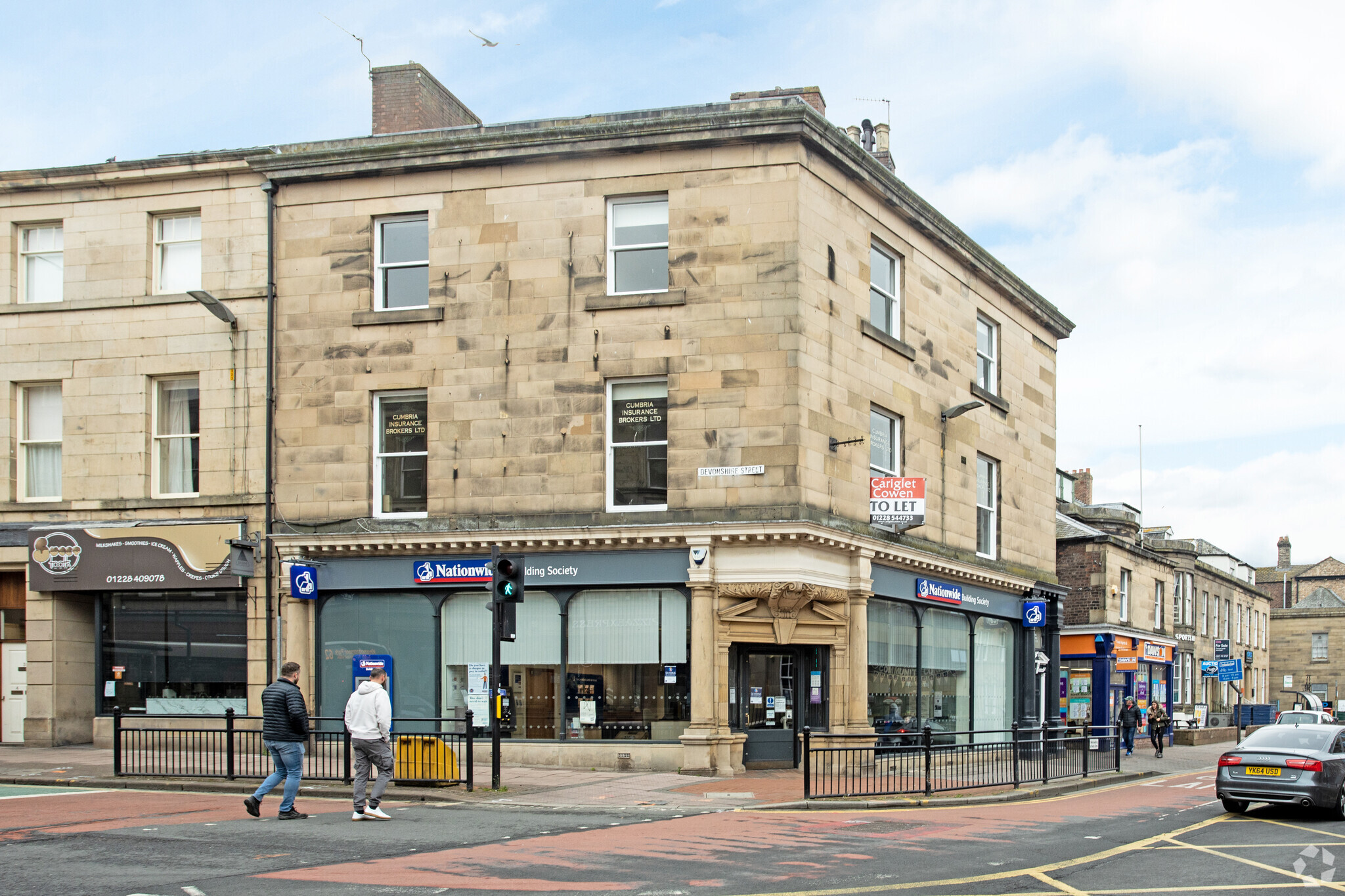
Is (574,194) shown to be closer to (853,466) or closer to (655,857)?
(853,466)

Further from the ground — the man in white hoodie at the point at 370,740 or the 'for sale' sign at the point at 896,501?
the 'for sale' sign at the point at 896,501

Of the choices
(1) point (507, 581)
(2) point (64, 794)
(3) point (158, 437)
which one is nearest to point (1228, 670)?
(1) point (507, 581)

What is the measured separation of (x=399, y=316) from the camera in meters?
23.3

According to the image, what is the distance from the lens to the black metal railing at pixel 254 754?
17297mm

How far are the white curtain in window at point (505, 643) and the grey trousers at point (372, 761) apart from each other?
767cm

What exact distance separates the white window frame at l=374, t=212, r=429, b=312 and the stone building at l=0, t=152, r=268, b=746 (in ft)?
7.36

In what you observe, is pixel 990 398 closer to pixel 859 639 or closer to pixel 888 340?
pixel 888 340

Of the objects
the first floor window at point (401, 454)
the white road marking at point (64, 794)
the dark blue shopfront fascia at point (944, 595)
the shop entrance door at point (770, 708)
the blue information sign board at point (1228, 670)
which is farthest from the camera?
the blue information sign board at point (1228, 670)

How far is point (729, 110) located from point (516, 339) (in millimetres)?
5451

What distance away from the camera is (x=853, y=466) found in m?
23.2

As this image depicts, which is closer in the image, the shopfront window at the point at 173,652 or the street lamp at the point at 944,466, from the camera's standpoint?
the shopfront window at the point at 173,652

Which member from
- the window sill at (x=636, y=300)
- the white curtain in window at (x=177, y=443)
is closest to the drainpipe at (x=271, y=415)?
the white curtain in window at (x=177, y=443)

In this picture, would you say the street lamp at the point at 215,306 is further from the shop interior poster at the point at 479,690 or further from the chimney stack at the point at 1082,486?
the chimney stack at the point at 1082,486

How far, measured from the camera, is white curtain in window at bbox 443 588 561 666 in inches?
885
